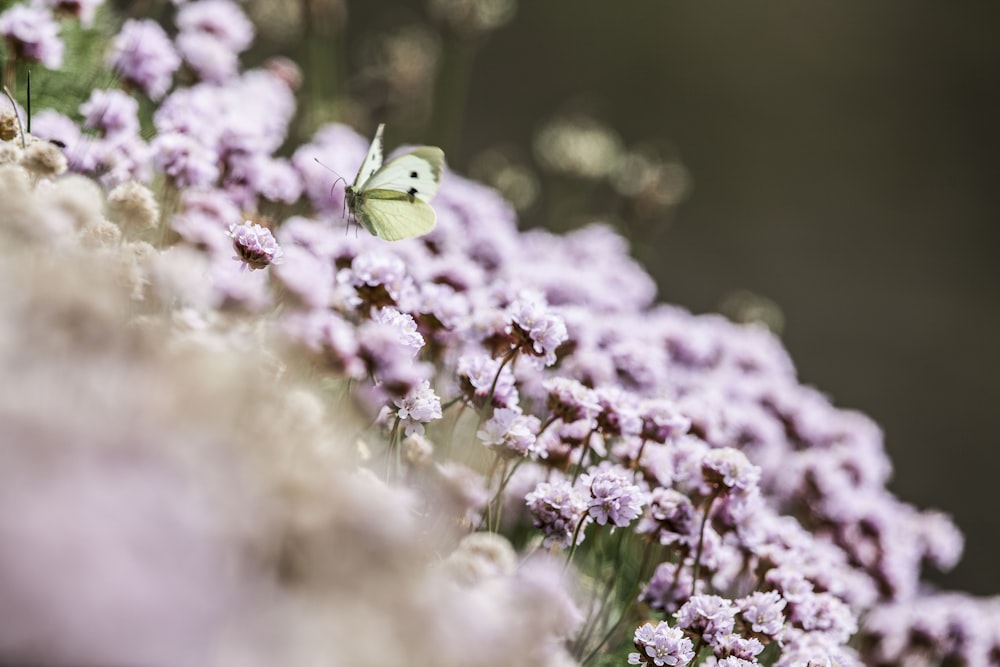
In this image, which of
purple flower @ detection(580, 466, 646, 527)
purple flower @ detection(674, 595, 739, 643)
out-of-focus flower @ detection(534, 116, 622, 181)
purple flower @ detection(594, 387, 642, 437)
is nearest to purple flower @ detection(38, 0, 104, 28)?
purple flower @ detection(594, 387, 642, 437)

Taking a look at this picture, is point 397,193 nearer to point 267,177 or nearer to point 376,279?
point 267,177

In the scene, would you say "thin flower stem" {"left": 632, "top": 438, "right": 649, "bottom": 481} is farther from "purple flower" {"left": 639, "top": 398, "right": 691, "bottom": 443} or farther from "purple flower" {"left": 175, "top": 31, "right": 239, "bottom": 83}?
"purple flower" {"left": 175, "top": 31, "right": 239, "bottom": 83}

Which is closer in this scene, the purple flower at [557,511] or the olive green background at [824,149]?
the purple flower at [557,511]

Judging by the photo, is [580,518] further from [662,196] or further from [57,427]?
[662,196]

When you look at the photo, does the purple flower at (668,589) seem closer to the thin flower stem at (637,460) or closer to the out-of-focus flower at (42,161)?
the thin flower stem at (637,460)

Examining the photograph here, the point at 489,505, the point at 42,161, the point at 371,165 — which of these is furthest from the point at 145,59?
the point at 489,505

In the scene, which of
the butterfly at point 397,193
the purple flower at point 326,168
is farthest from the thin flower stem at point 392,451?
the purple flower at point 326,168
